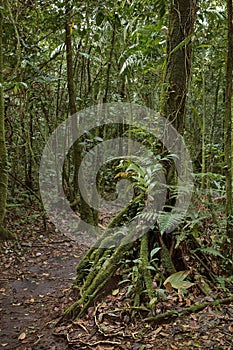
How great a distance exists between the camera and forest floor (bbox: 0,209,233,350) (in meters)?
2.65

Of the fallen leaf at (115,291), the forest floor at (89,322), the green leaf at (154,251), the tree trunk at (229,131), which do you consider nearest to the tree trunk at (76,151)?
the forest floor at (89,322)

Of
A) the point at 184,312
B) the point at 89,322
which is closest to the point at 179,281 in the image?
the point at 184,312

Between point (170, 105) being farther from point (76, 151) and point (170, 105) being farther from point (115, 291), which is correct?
point (76, 151)

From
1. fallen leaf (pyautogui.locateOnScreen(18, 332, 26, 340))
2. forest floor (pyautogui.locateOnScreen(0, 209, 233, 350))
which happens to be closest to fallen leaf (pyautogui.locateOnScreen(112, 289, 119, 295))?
forest floor (pyautogui.locateOnScreen(0, 209, 233, 350))

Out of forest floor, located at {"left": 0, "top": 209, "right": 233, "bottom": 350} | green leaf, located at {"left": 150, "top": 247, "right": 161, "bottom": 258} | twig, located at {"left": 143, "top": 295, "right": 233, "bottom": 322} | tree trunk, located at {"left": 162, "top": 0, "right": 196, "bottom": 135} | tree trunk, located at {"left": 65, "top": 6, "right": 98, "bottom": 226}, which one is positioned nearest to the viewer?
forest floor, located at {"left": 0, "top": 209, "right": 233, "bottom": 350}

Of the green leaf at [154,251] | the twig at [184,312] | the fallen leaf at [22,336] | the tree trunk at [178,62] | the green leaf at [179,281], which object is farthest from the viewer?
the tree trunk at [178,62]

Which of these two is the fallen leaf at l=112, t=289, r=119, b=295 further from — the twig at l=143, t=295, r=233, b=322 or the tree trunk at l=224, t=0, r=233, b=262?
the tree trunk at l=224, t=0, r=233, b=262

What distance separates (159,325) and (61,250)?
12.1 ft

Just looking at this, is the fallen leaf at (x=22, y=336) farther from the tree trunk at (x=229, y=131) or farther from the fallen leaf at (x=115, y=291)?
the tree trunk at (x=229, y=131)

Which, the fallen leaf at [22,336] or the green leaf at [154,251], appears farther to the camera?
the fallen leaf at [22,336]

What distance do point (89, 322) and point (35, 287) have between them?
1.74 meters

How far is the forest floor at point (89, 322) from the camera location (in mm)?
2648

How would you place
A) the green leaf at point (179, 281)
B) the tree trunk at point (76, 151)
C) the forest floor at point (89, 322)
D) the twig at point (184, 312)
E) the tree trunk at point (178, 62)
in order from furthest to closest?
the tree trunk at point (76, 151), the tree trunk at point (178, 62), the green leaf at point (179, 281), the twig at point (184, 312), the forest floor at point (89, 322)

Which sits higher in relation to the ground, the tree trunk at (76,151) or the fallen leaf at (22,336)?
the tree trunk at (76,151)
